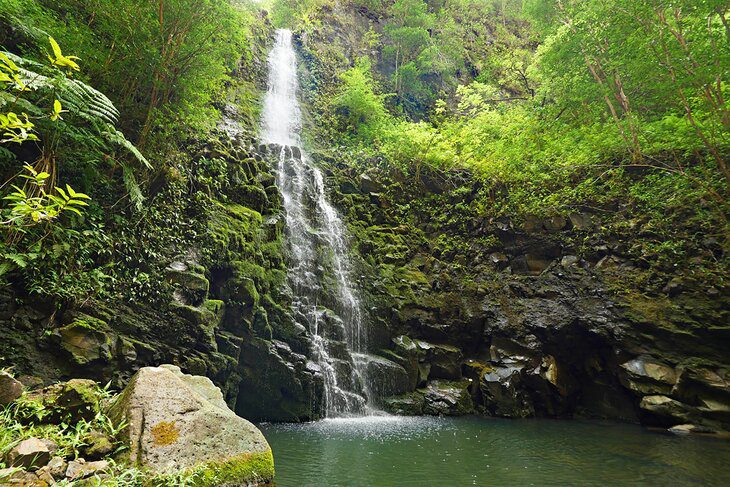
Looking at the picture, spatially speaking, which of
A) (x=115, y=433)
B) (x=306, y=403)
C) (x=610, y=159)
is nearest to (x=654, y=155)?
(x=610, y=159)

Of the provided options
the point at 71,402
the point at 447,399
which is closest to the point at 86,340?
the point at 71,402

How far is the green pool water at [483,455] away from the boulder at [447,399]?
131 cm

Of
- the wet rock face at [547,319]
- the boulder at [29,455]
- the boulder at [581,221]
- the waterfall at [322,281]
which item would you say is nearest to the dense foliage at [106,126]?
the boulder at [29,455]

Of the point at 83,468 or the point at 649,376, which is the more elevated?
the point at 649,376

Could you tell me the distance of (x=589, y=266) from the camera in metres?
13.5

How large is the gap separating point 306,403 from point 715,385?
1074 cm

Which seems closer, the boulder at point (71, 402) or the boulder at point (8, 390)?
the boulder at point (8, 390)

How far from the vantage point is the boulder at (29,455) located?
3260mm

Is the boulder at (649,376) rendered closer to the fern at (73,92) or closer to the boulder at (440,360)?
the boulder at (440,360)

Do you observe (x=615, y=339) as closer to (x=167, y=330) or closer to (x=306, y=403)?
A: (x=306, y=403)

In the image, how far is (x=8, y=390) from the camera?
13.6 ft

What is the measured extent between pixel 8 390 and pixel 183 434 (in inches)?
75.3

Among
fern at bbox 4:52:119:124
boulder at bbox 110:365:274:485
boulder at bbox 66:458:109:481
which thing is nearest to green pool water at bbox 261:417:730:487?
boulder at bbox 110:365:274:485

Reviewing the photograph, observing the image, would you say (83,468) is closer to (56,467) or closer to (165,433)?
(56,467)
